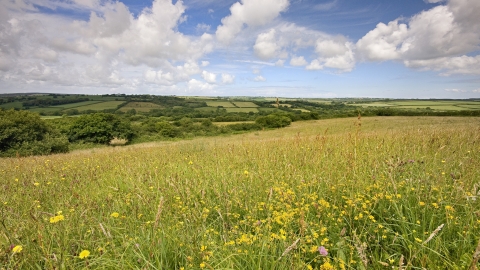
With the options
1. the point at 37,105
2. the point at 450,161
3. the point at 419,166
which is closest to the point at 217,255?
the point at 419,166

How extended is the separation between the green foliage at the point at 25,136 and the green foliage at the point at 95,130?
14809 mm

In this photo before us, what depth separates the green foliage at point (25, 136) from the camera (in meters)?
33.3

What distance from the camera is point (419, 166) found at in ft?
12.3

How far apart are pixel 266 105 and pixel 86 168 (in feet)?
362

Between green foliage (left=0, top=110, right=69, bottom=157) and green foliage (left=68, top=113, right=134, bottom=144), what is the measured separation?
14809 mm

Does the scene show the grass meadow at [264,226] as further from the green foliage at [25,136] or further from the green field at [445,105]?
the green field at [445,105]

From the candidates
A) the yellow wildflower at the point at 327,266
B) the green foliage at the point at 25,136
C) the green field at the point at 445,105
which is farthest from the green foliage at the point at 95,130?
the green field at the point at 445,105

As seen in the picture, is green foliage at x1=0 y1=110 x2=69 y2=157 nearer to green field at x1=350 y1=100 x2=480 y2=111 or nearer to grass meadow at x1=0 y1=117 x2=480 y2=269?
grass meadow at x1=0 y1=117 x2=480 y2=269

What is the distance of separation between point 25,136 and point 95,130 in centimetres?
1857

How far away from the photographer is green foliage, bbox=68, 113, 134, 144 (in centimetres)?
5338

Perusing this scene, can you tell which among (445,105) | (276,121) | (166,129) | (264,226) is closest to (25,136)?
(166,129)

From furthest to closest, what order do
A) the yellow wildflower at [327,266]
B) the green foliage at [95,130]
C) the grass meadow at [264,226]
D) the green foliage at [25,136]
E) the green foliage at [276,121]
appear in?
the green foliage at [276,121], the green foliage at [95,130], the green foliage at [25,136], the grass meadow at [264,226], the yellow wildflower at [327,266]

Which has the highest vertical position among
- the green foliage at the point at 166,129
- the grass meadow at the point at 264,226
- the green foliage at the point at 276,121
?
the grass meadow at the point at 264,226

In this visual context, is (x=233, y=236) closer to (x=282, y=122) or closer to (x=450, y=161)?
(x=450, y=161)
